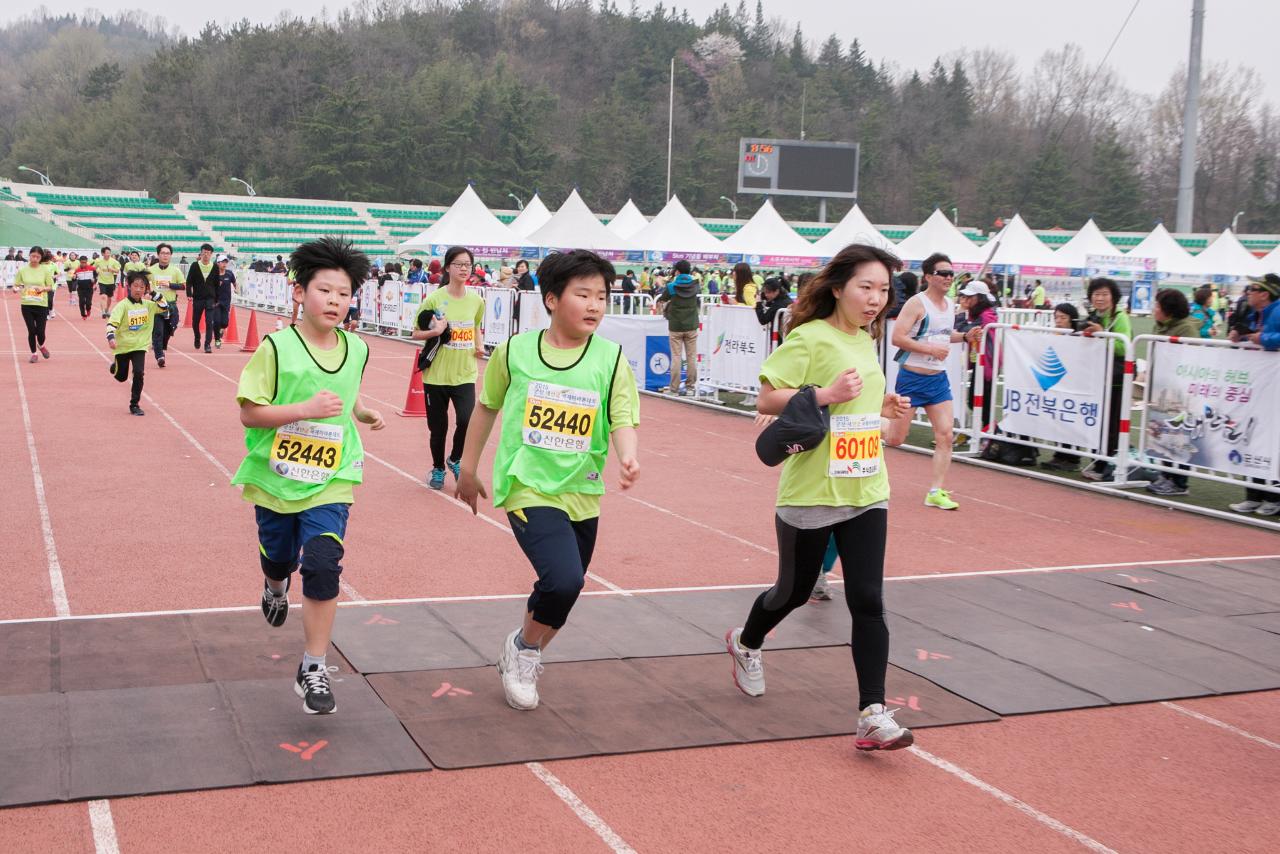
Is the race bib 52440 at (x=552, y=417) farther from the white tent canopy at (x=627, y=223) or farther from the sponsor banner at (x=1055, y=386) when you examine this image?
the white tent canopy at (x=627, y=223)

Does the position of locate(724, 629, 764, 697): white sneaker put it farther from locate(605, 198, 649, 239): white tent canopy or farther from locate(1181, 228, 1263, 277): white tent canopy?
locate(1181, 228, 1263, 277): white tent canopy

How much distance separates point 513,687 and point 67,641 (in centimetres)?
228

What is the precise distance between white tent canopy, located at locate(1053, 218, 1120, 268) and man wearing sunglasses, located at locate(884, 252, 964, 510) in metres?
31.5

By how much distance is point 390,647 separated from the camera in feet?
19.9

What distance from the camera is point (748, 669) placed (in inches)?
→ 216

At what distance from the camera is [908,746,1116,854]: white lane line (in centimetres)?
424

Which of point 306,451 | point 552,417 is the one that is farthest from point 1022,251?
point 306,451

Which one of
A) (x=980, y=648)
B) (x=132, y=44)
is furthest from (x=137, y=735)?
(x=132, y=44)

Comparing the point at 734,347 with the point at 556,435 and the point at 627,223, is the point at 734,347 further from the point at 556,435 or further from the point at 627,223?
the point at 627,223

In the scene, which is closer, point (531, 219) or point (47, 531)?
point (47, 531)

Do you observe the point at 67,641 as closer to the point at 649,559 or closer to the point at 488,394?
the point at 488,394

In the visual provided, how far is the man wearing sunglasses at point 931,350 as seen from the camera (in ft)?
32.2

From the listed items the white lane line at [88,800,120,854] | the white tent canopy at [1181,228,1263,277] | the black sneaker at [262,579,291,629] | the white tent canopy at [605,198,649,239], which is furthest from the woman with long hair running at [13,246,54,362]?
the white tent canopy at [1181,228,1263,277]

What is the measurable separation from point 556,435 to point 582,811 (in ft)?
4.89
